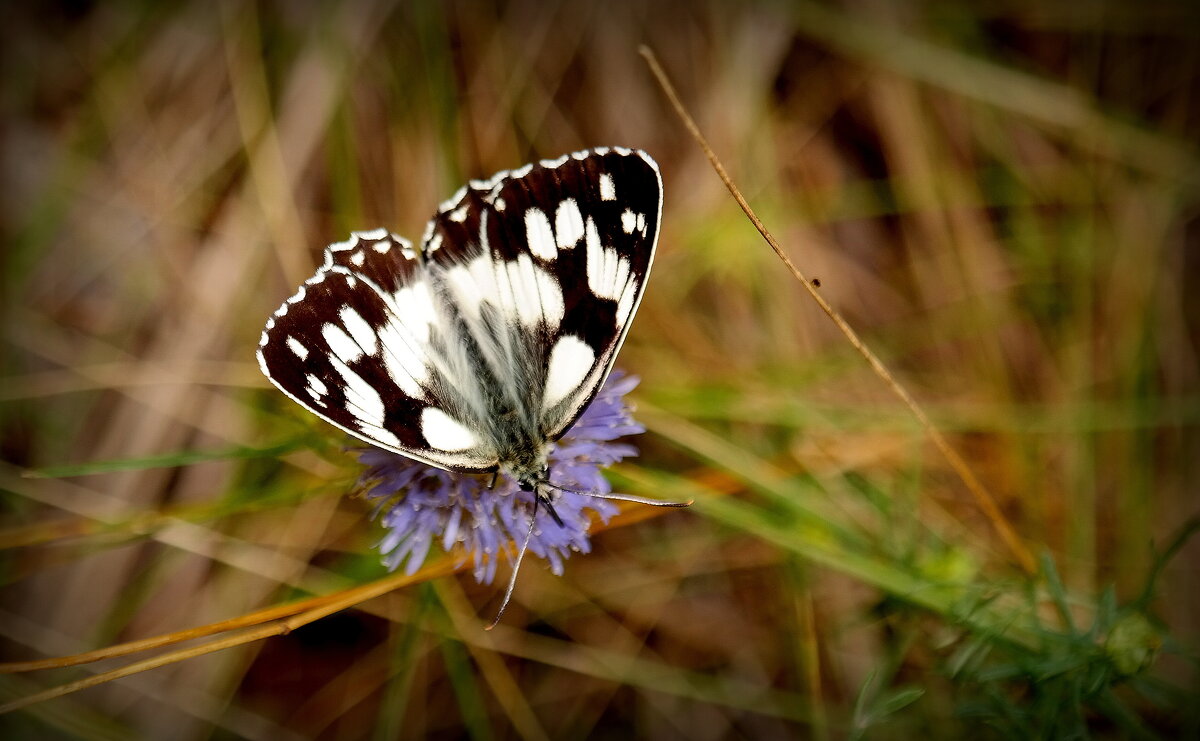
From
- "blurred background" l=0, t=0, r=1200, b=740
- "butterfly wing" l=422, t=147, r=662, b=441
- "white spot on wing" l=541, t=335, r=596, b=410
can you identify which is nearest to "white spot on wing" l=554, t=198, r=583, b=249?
"butterfly wing" l=422, t=147, r=662, b=441

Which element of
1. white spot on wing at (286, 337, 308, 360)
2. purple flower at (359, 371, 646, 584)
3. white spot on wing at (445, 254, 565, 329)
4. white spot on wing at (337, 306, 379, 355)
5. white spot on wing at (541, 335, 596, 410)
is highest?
white spot on wing at (445, 254, 565, 329)

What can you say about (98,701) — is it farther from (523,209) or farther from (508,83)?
(508,83)

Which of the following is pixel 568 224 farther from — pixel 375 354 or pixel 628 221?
pixel 375 354

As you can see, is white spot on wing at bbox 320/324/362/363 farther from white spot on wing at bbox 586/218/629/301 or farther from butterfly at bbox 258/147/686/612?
white spot on wing at bbox 586/218/629/301

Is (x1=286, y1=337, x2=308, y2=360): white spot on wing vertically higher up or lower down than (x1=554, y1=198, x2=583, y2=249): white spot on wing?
lower down

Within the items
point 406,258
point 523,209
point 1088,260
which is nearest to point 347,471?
point 406,258

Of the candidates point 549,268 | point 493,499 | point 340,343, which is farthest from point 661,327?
point 340,343
